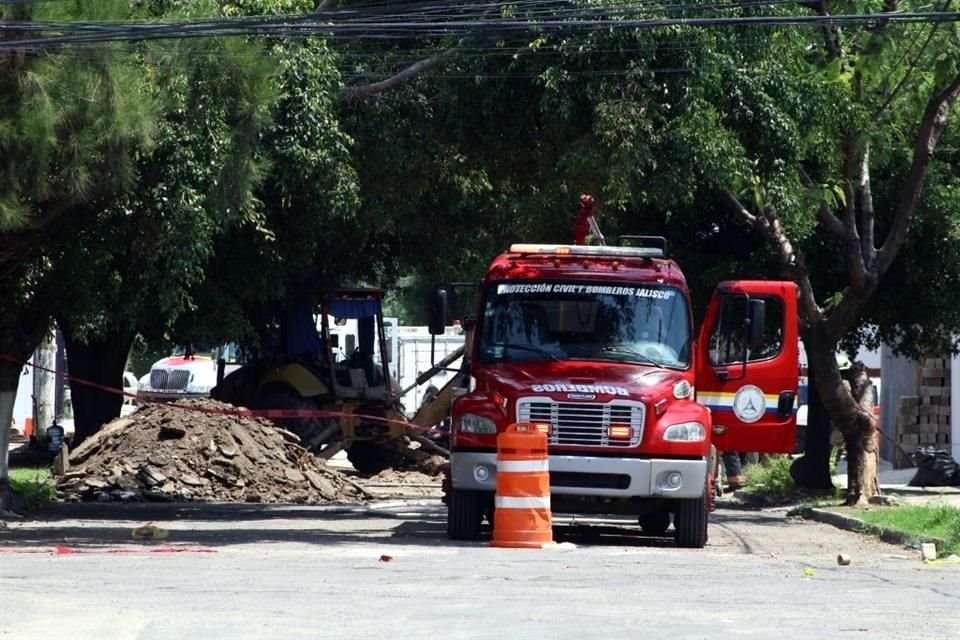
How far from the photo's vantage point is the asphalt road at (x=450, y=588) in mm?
9609

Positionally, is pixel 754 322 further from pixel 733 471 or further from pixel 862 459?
pixel 733 471

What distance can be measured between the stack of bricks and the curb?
1210cm

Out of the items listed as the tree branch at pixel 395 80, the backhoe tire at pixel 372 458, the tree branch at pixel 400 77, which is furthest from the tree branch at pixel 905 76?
the backhoe tire at pixel 372 458

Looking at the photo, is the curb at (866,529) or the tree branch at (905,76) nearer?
the curb at (866,529)

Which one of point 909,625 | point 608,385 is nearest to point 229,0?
point 608,385

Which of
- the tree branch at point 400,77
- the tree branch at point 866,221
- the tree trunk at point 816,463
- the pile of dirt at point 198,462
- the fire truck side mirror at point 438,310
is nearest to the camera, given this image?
the fire truck side mirror at point 438,310

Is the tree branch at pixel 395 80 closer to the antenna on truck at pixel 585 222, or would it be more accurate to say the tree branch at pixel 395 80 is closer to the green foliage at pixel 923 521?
the antenna on truck at pixel 585 222

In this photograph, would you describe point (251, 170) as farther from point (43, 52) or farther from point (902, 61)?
point (902, 61)

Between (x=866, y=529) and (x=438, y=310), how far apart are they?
18.9 ft

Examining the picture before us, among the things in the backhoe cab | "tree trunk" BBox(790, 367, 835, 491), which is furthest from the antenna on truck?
the backhoe cab

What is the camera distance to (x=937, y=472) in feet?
86.1

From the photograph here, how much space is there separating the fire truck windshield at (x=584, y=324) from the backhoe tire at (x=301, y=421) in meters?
12.4

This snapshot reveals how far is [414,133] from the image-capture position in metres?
20.2

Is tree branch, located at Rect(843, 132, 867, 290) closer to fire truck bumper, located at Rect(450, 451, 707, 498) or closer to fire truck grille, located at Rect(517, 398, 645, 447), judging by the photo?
fire truck bumper, located at Rect(450, 451, 707, 498)
